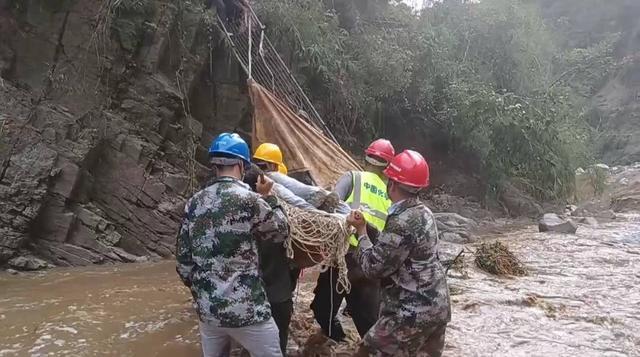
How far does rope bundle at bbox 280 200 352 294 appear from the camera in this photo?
9.09 ft

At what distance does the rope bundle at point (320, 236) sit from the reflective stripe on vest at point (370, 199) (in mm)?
268

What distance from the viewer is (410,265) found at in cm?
245

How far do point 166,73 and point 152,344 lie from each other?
505 centimetres

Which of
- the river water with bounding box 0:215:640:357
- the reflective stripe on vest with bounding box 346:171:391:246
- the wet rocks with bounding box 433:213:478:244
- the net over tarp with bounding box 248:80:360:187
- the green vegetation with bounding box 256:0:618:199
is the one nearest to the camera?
the reflective stripe on vest with bounding box 346:171:391:246

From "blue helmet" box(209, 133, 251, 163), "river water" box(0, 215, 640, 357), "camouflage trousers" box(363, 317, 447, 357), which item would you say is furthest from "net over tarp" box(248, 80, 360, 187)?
"blue helmet" box(209, 133, 251, 163)

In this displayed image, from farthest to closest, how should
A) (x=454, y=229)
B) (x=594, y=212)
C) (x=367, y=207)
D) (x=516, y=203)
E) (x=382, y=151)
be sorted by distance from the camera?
(x=594, y=212) < (x=516, y=203) < (x=454, y=229) < (x=382, y=151) < (x=367, y=207)

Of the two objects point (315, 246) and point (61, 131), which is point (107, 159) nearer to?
point (61, 131)

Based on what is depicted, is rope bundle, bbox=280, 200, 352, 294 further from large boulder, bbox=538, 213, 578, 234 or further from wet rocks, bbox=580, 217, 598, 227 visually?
wet rocks, bbox=580, 217, 598, 227

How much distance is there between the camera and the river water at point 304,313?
11.5 feet

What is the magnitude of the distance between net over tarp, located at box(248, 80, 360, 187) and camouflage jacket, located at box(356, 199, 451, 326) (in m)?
2.58

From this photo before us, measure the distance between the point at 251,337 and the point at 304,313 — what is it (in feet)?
6.04

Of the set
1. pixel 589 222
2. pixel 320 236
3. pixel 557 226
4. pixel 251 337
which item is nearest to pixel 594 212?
pixel 589 222

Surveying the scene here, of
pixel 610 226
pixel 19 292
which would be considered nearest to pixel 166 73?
pixel 19 292

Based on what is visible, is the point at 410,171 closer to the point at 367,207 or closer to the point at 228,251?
the point at 367,207
